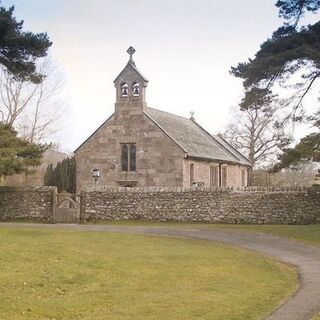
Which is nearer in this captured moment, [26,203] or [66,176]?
[26,203]

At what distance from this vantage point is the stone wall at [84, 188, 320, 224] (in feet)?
92.6

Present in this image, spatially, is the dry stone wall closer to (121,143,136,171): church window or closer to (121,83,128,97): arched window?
(121,143,136,171): church window

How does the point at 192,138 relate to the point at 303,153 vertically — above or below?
above

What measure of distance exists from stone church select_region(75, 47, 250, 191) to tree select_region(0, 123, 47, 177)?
9540 millimetres

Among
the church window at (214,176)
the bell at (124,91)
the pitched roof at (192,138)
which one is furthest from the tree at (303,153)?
the church window at (214,176)

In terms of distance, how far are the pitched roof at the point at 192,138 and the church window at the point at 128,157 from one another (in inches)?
105

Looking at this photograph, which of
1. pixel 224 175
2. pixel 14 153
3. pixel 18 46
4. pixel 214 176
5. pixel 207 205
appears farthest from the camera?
pixel 224 175

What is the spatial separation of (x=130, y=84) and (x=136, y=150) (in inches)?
192

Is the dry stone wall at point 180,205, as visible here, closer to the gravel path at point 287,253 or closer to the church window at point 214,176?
the gravel path at point 287,253

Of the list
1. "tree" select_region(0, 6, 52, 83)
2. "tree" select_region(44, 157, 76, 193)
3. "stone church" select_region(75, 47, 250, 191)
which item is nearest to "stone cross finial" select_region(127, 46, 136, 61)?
"stone church" select_region(75, 47, 250, 191)

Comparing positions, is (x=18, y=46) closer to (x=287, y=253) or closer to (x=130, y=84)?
(x=287, y=253)

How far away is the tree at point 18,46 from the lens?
20.0m

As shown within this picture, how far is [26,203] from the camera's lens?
3197 centimetres

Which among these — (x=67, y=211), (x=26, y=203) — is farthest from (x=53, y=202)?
(x=26, y=203)
